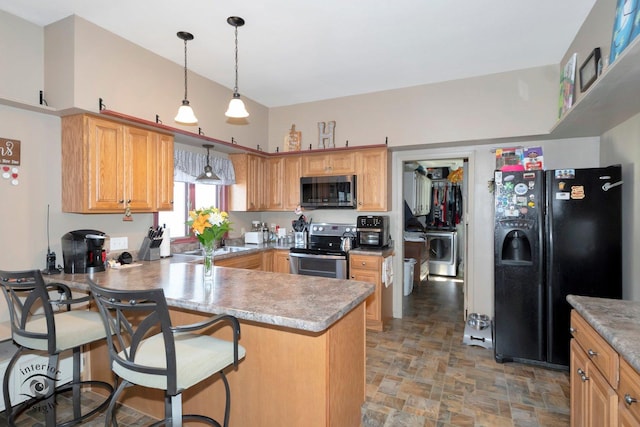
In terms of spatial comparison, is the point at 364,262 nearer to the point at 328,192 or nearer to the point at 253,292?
the point at 328,192

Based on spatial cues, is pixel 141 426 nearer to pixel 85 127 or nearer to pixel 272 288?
pixel 272 288

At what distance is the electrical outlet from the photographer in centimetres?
299

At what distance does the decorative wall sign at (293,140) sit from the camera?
453cm

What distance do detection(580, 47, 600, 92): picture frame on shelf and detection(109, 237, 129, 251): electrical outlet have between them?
3.98 meters

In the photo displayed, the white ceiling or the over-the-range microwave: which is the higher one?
the white ceiling

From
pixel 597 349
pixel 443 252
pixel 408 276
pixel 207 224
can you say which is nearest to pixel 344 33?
pixel 207 224

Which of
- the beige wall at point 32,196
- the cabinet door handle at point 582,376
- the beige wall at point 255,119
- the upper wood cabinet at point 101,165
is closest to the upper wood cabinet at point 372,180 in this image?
the beige wall at point 255,119

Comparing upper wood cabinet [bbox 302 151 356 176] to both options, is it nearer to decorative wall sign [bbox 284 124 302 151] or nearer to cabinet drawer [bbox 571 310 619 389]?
decorative wall sign [bbox 284 124 302 151]

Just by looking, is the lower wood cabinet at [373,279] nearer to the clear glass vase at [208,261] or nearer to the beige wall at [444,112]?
the beige wall at [444,112]

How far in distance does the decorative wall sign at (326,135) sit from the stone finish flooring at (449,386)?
96.3 inches

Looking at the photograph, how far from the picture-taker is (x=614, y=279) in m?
2.58

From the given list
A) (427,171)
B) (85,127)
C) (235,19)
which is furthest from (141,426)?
(427,171)

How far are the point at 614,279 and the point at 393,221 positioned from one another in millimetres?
2239

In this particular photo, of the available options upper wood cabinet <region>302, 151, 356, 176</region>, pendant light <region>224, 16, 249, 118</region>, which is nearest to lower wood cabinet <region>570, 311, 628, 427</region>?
pendant light <region>224, 16, 249, 118</region>
